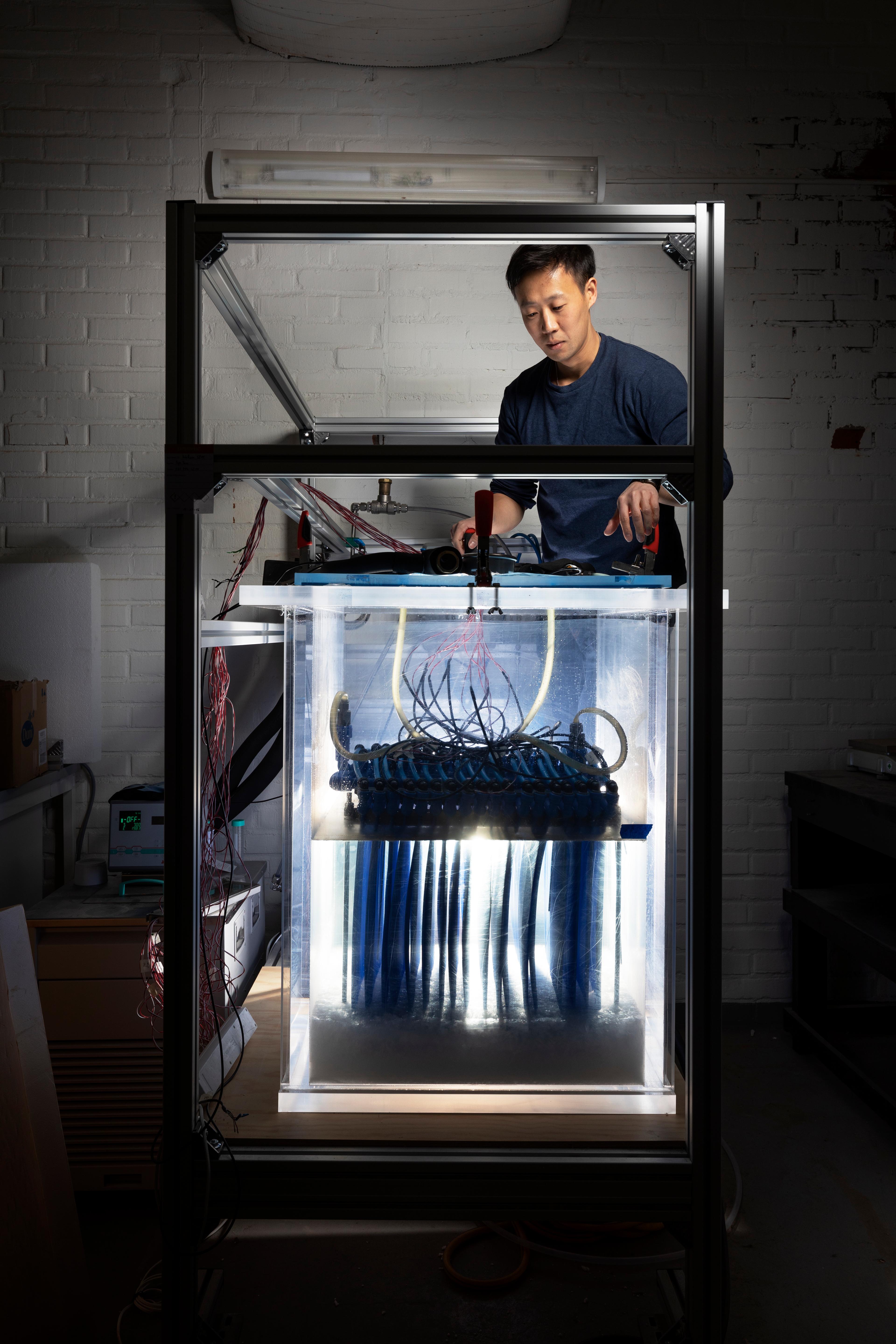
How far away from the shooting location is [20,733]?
2.08 m

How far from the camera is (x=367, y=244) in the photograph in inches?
101

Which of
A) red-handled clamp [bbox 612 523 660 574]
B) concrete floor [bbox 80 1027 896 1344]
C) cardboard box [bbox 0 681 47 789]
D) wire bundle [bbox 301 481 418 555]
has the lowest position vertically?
concrete floor [bbox 80 1027 896 1344]

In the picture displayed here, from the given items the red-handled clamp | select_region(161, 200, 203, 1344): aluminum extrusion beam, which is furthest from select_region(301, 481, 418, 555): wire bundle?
select_region(161, 200, 203, 1344): aluminum extrusion beam

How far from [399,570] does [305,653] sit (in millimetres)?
225

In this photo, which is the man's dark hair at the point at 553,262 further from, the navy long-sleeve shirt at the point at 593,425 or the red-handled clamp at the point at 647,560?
the red-handled clamp at the point at 647,560

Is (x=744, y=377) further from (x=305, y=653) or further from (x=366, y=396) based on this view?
(x=305, y=653)

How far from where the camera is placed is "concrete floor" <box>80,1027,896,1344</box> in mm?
1389

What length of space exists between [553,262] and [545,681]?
3.93ft

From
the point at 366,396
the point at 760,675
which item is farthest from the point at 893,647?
the point at 366,396

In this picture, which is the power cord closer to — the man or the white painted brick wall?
the white painted brick wall

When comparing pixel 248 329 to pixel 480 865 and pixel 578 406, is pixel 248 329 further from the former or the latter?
pixel 480 865

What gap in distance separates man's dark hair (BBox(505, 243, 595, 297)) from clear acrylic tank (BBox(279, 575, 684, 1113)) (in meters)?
1.07

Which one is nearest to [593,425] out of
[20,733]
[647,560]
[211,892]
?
[647,560]

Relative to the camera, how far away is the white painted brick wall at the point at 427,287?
97.7 inches
